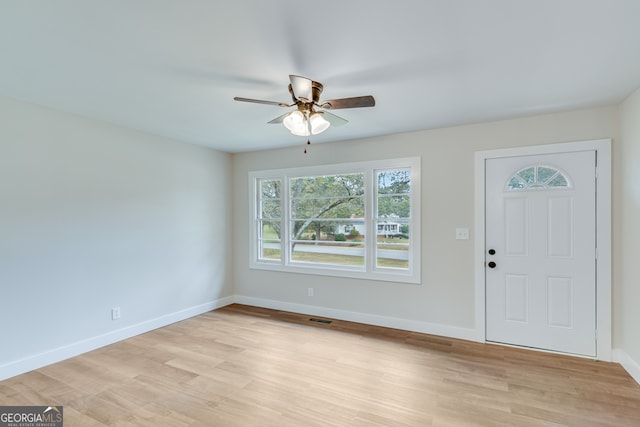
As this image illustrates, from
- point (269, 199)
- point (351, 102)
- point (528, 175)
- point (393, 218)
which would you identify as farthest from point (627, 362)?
point (269, 199)

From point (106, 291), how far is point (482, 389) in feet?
12.7

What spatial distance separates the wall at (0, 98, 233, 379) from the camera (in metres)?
2.80

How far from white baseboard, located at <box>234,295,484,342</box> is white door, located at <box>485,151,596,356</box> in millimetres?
310

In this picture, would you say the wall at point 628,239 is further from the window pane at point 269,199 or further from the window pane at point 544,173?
the window pane at point 269,199

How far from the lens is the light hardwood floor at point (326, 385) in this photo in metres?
2.20

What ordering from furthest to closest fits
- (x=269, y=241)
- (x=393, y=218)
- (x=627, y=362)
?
(x=269, y=241) → (x=393, y=218) → (x=627, y=362)

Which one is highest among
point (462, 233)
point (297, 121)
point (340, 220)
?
point (297, 121)

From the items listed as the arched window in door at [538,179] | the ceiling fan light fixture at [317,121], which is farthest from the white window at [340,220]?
the ceiling fan light fixture at [317,121]

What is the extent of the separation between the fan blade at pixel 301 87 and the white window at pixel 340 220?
6.60 ft

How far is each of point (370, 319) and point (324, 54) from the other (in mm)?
3275

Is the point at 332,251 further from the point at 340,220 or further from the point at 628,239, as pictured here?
the point at 628,239

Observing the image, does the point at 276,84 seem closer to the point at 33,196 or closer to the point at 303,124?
the point at 303,124

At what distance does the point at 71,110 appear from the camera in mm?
3100

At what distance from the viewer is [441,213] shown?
3.72 meters
